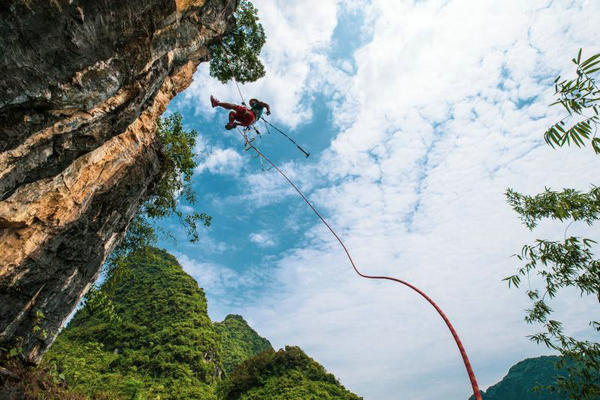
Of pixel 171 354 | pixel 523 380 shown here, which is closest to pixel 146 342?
pixel 171 354

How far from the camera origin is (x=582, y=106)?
11.2 ft

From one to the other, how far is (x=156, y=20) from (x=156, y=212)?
10.7 metres

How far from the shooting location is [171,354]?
1962 centimetres

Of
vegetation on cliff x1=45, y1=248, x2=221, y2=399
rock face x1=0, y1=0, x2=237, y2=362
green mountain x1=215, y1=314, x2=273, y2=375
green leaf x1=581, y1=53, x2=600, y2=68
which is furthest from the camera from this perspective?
green mountain x1=215, y1=314, x2=273, y2=375

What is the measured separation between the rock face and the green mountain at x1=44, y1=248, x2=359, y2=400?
20.2 feet

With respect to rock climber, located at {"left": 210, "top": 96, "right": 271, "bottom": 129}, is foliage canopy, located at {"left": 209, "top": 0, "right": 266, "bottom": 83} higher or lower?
higher

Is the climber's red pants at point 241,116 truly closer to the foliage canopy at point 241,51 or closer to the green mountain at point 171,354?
the foliage canopy at point 241,51

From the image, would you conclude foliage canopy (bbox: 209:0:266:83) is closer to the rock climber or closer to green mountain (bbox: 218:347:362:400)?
the rock climber

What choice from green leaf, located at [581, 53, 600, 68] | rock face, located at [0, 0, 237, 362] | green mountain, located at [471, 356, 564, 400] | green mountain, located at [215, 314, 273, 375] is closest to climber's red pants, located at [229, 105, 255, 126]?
rock face, located at [0, 0, 237, 362]

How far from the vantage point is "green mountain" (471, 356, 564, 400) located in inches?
2963

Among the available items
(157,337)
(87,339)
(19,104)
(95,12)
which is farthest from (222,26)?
(87,339)

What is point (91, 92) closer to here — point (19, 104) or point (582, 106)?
point (19, 104)

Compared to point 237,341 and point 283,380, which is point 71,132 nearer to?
point 283,380

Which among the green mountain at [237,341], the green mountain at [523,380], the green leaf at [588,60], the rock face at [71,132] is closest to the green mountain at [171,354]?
the rock face at [71,132]
